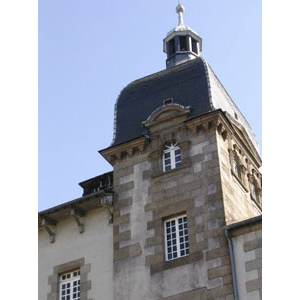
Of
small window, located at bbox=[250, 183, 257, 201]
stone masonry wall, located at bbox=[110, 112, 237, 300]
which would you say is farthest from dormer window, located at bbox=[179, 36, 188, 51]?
small window, located at bbox=[250, 183, 257, 201]

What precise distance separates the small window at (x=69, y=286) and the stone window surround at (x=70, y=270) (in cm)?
13

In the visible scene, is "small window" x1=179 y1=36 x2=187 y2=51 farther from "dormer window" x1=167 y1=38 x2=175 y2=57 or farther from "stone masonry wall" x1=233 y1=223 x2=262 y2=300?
"stone masonry wall" x1=233 y1=223 x2=262 y2=300

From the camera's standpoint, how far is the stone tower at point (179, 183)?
14602mm

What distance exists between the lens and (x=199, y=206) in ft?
50.6

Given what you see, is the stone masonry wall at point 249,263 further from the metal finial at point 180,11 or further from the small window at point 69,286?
the metal finial at point 180,11

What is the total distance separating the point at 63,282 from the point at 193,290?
439 centimetres

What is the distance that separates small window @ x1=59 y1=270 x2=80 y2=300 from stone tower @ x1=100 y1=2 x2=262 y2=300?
1499 millimetres

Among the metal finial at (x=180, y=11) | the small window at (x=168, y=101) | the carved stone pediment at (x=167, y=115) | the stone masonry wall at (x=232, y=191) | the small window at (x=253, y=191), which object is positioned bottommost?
the stone masonry wall at (x=232, y=191)

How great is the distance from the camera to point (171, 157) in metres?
17.0

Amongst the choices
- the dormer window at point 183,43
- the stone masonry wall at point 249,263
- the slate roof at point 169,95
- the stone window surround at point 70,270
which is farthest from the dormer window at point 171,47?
the stone masonry wall at point 249,263

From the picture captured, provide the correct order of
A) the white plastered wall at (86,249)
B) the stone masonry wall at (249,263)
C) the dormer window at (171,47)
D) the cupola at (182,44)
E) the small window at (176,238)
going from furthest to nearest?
the dormer window at (171,47) < the cupola at (182,44) < the white plastered wall at (86,249) < the small window at (176,238) < the stone masonry wall at (249,263)

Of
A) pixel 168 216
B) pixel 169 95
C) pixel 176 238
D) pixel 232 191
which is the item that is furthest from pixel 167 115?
pixel 176 238
